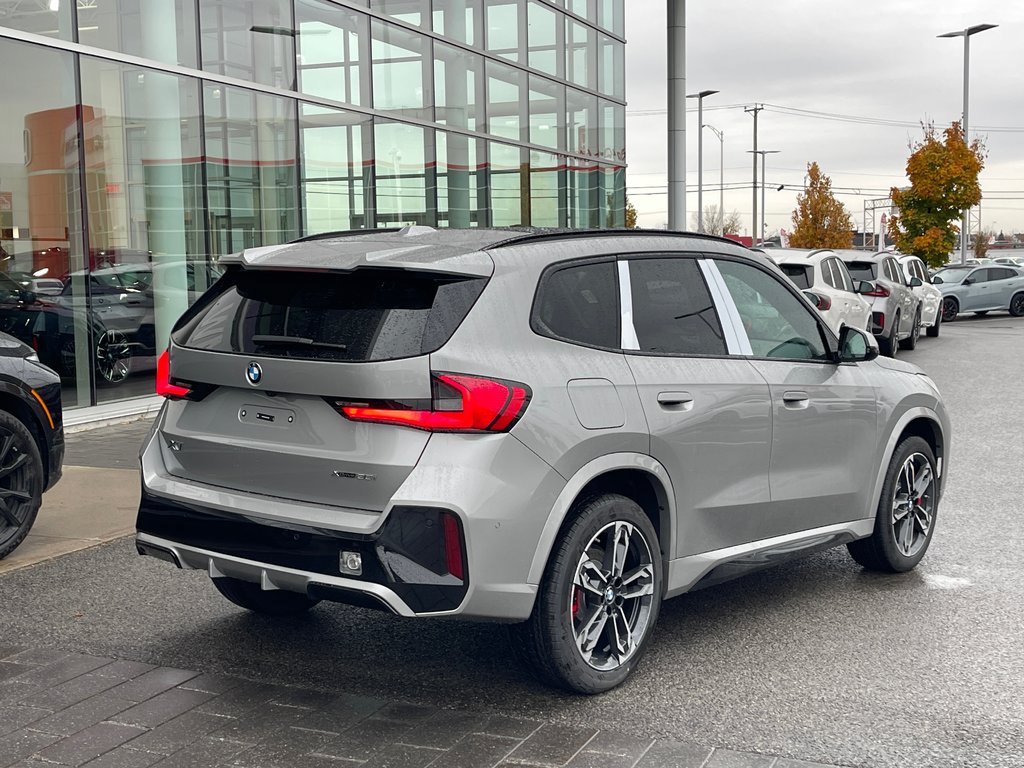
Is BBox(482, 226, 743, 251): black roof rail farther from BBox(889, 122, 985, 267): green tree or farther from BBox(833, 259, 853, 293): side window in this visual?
BBox(889, 122, 985, 267): green tree

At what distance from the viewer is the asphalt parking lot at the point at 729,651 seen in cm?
423

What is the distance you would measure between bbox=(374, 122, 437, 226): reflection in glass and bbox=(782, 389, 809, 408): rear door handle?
13360 mm

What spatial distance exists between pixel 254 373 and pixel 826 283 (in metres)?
13.4

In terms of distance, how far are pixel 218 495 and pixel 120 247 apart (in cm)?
1002

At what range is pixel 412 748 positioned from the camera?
13.2 ft

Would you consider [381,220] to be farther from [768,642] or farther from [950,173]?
[950,173]

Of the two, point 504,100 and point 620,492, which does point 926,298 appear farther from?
point 620,492

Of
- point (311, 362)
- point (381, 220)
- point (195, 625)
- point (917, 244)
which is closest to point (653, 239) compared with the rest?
point (311, 362)

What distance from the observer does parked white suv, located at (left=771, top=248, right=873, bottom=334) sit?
640 inches

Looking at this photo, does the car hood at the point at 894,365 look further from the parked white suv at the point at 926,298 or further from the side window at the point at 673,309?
the parked white suv at the point at 926,298

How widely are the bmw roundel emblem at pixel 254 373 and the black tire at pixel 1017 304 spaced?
34.0 meters

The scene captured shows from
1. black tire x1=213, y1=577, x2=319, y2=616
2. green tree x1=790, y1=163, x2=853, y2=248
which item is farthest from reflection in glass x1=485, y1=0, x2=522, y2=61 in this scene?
green tree x1=790, y1=163, x2=853, y2=248

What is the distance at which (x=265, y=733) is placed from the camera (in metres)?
4.17

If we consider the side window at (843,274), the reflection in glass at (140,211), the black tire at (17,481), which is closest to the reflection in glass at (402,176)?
the reflection in glass at (140,211)
